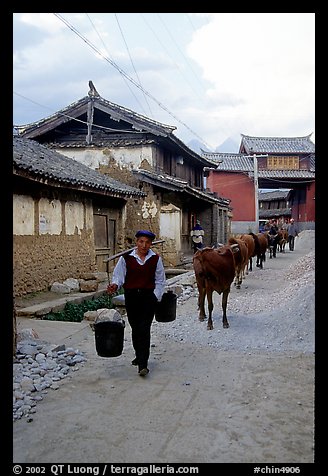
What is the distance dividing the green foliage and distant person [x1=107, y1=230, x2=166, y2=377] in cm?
350

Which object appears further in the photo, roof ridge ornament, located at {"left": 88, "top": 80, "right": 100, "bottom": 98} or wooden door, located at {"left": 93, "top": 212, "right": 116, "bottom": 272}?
roof ridge ornament, located at {"left": 88, "top": 80, "right": 100, "bottom": 98}

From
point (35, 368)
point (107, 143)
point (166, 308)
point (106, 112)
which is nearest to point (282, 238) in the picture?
point (107, 143)

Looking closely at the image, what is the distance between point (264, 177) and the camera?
3359 centimetres

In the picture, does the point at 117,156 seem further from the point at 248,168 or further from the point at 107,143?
the point at 248,168

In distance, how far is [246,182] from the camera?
Result: 34156 millimetres

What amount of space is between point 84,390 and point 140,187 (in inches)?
541

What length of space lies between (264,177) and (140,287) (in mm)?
30066

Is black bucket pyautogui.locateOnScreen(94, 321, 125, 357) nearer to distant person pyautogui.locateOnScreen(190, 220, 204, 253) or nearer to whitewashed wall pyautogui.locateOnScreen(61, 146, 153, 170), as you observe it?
whitewashed wall pyautogui.locateOnScreen(61, 146, 153, 170)

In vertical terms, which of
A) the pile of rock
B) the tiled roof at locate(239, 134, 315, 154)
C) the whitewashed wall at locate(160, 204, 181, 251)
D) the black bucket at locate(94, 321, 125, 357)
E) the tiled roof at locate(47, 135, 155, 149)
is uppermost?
the tiled roof at locate(239, 134, 315, 154)

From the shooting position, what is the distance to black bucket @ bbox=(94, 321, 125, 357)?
4.89 meters

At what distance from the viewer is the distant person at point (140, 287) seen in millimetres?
4828

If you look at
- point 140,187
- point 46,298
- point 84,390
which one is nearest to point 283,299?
point 46,298

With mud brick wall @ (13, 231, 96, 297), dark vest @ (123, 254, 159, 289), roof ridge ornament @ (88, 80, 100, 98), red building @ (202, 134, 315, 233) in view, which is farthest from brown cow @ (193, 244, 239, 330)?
red building @ (202, 134, 315, 233)
